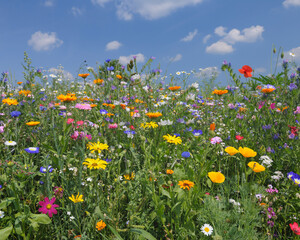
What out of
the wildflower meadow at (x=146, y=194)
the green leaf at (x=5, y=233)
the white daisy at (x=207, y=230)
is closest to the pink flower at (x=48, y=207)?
the wildflower meadow at (x=146, y=194)

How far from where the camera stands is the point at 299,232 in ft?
4.50

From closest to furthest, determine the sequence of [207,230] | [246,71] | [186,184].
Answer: [207,230] < [186,184] < [246,71]

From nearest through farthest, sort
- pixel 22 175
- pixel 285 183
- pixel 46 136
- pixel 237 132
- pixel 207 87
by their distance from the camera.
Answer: pixel 22 175 < pixel 285 183 < pixel 46 136 < pixel 237 132 < pixel 207 87

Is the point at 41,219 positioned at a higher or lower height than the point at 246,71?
lower

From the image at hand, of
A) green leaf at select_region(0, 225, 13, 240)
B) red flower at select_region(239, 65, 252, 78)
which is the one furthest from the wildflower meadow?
red flower at select_region(239, 65, 252, 78)

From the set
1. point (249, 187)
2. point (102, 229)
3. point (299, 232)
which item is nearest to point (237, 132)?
point (249, 187)

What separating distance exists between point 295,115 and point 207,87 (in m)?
4.11

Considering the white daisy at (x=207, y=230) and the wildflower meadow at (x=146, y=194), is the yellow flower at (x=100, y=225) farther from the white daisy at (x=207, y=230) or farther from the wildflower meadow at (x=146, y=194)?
the white daisy at (x=207, y=230)

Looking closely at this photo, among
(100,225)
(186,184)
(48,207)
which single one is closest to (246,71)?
(186,184)

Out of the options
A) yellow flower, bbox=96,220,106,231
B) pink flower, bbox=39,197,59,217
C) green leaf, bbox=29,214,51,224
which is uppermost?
pink flower, bbox=39,197,59,217

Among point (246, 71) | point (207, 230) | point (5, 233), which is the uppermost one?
point (246, 71)

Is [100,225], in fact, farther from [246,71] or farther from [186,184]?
[246,71]

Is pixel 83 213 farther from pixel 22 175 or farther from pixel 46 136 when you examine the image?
pixel 46 136

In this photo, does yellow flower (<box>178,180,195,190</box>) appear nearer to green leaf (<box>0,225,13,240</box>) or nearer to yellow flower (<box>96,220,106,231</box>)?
yellow flower (<box>96,220,106,231</box>)
